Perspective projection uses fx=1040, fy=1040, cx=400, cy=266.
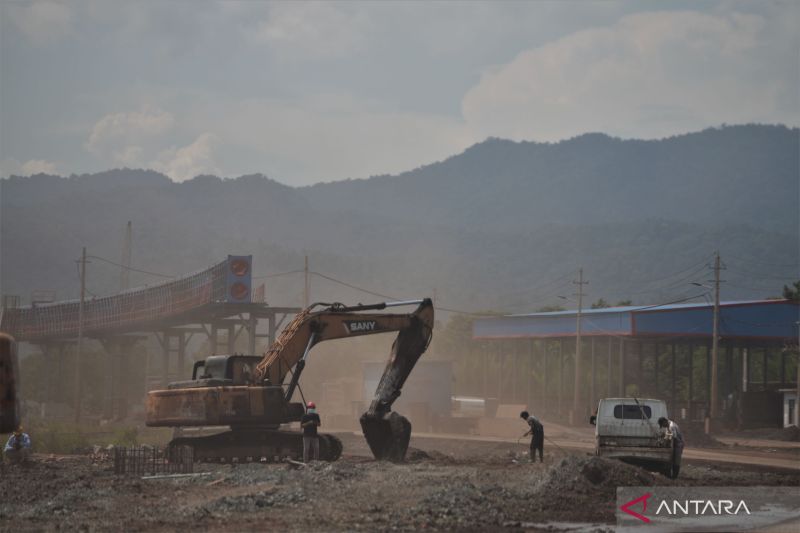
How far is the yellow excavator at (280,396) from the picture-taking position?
29.0 metres

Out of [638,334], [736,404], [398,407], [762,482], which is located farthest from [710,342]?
[762,482]

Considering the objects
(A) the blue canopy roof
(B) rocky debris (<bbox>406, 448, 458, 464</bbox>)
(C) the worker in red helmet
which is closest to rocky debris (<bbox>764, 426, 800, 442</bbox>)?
(A) the blue canopy roof

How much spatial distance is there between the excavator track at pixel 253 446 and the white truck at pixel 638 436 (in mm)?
8235

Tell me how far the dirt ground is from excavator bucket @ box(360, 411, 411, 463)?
2.51ft

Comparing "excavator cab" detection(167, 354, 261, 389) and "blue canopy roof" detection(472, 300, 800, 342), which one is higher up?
"blue canopy roof" detection(472, 300, 800, 342)

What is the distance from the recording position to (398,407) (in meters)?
72.2

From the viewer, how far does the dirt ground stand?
19031mm

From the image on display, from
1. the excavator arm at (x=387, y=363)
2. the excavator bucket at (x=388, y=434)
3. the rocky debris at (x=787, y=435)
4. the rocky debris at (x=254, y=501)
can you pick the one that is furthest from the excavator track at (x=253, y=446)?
the rocky debris at (x=787, y=435)

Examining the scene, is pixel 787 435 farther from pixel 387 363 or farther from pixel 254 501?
pixel 254 501

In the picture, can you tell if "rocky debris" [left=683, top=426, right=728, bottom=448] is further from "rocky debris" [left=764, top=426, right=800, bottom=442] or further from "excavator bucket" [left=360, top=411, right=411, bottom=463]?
"excavator bucket" [left=360, top=411, right=411, bottom=463]

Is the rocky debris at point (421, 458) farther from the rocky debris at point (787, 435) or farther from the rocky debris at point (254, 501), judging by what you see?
the rocky debris at point (787, 435)

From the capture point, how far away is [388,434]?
2945cm

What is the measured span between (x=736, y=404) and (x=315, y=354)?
168 ft

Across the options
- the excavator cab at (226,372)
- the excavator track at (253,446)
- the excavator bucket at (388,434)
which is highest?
the excavator cab at (226,372)
